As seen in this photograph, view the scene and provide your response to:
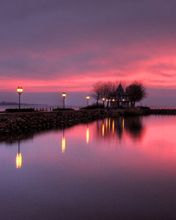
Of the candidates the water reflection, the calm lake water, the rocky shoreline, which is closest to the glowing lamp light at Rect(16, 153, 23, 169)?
the calm lake water

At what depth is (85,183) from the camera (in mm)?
14297

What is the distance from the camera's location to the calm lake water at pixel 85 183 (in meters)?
10.5

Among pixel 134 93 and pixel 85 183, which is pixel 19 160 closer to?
pixel 85 183

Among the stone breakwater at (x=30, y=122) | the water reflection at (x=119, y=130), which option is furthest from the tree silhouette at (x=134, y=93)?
the water reflection at (x=119, y=130)

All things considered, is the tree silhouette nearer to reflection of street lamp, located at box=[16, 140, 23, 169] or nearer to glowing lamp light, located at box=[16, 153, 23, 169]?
reflection of street lamp, located at box=[16, 140, 23, 169]

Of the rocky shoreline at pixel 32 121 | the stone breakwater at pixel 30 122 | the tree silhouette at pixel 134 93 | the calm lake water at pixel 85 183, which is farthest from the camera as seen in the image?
the tree silhouette at pixel 134 93

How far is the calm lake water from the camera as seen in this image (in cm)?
1047

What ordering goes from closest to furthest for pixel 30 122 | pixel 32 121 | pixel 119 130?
pixel 119 130 < pixel 30 122 < pixel 32 121

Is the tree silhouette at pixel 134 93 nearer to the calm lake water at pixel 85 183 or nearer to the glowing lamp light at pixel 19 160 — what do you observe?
the calm lake water at pixel 85 183

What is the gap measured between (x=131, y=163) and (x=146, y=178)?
4042 millimetres

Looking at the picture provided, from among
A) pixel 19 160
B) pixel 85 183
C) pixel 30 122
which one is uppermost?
pixel 30 122

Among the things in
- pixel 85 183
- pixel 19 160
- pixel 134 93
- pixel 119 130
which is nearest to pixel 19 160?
pixel 19 160

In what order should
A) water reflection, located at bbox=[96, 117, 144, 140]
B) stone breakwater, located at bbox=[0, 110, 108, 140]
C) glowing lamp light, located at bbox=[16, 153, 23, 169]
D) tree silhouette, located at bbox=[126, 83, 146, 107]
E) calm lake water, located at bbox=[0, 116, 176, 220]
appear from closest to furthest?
calm lake water, located at bbox=[0, 116, 176, 220] < glowing lamp light, located at bbox=[16, 153, 23, 169] < stone breakwater, located at bbox=[0, 110, 108, 140] < water reflection, located at bbox=[96, 117, 144, 140] < tree silhouette, located at bbox=[126, 83, 146, 107]

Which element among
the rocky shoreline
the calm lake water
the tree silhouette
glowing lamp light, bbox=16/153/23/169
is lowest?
the calm lake water
